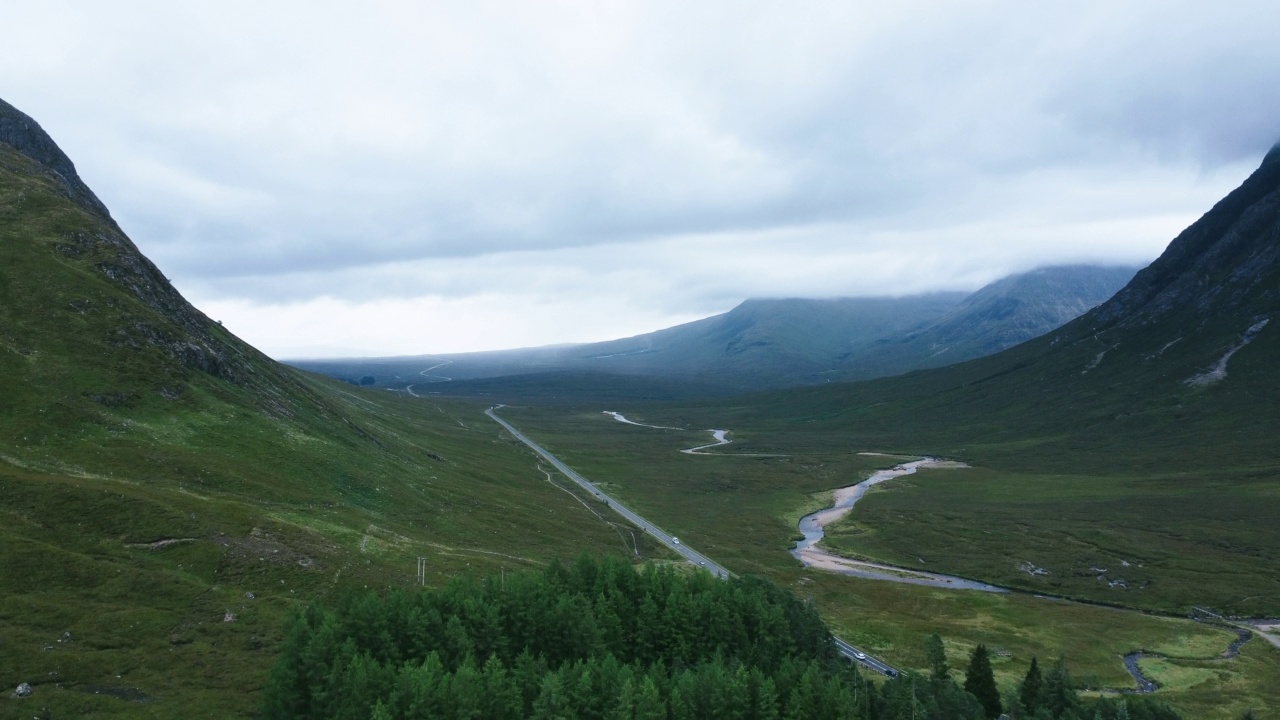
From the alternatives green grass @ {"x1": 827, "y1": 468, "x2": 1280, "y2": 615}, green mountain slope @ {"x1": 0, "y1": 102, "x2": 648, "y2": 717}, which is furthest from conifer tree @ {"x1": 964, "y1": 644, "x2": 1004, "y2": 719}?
green grass @ {"x1": 827, "y1": 468, "x2": 1280, "y2": 615}

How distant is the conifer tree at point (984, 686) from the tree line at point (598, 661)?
167mm

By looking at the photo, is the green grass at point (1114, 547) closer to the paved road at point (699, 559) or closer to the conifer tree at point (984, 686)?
the paved road at point (699, 559)

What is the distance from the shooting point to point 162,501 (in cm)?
8200

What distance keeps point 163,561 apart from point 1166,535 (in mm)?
206492

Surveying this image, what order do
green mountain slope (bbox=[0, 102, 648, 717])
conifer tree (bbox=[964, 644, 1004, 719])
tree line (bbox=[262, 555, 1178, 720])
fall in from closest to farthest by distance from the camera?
1. tree line (bbox=[262, 555, 1178, 720])
2. green mountain slope (bbox=[0, 102, 648, 717])
3. conifer tree (bbox=[964, 644, 1004, 719])

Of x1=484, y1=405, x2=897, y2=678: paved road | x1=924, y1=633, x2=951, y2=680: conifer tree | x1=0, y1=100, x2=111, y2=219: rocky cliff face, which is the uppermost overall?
x1=0, y1=100, x2=111, y2=219: rocky cliff face

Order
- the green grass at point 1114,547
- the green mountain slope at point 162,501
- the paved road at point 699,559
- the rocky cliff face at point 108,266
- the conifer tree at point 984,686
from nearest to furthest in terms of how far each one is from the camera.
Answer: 1. the green mountain slope at point 162,501
2. the conifer tree at point 984,686
3. the paved road at point 699,559
4. the rocky cliff face at point 108,266
5. the green grass at point 1114,547

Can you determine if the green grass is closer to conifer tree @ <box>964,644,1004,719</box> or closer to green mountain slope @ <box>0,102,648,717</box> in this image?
conifer tree @ <box>964,644,1004,719</box>

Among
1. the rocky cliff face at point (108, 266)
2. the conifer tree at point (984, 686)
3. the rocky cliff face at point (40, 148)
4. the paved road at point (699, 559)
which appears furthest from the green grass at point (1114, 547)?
the rocky cliff face at point (40, 148)

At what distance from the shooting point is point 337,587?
7938 centimetres

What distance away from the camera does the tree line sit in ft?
189

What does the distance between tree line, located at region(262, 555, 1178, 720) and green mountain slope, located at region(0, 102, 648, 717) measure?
9184 millimetres

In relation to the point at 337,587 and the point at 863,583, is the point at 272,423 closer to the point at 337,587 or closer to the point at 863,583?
the point at 337,587

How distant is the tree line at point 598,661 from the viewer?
57.7m
